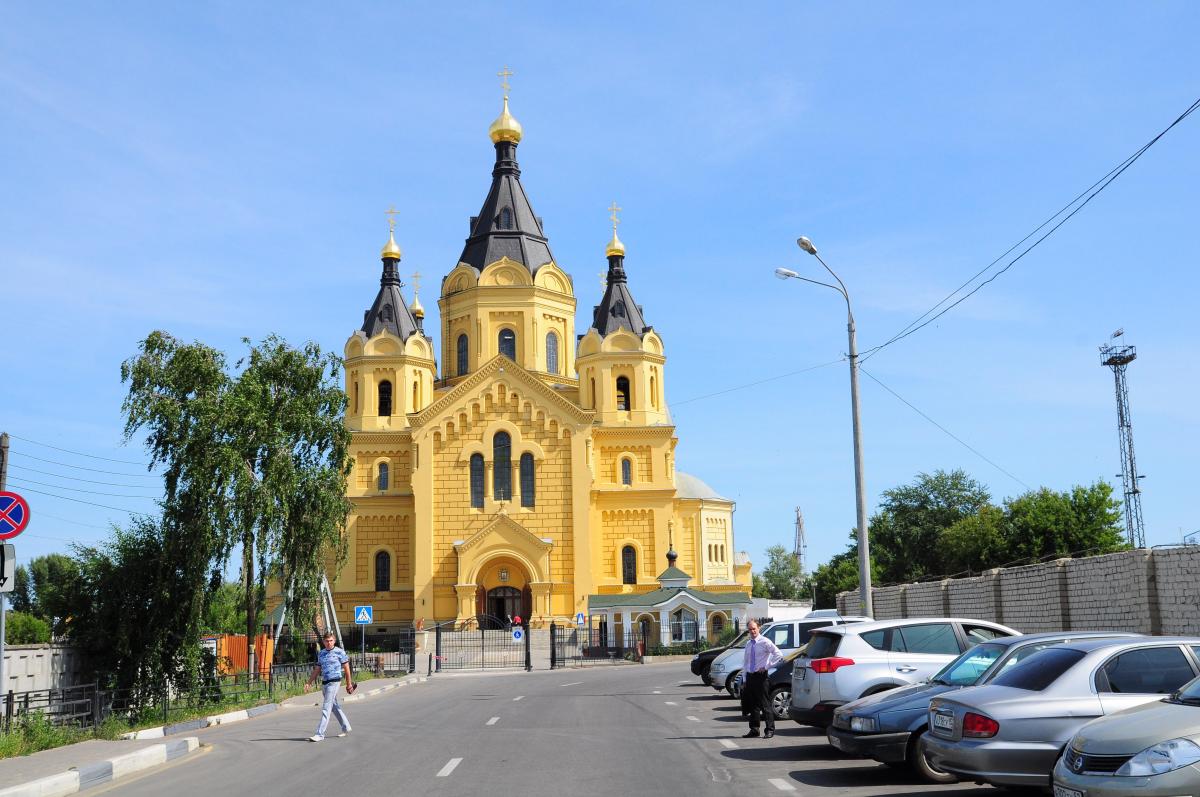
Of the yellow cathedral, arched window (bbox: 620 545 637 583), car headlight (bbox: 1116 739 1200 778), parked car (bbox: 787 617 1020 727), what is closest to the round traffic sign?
parked car (bbox: 787 617 1020 727)

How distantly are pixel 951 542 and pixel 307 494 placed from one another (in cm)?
→ 4754

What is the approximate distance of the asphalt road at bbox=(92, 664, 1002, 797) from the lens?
443 inches

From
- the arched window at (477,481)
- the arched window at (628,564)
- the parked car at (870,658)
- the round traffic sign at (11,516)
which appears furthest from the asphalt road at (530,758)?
A: the arched window at (628,564)

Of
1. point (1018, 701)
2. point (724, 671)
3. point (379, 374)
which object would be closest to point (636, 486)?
point (379, 374)

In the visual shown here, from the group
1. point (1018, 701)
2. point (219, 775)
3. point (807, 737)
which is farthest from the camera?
point (807, 737)

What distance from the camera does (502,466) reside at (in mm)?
58312

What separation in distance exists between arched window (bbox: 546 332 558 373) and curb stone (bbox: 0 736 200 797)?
48650mm

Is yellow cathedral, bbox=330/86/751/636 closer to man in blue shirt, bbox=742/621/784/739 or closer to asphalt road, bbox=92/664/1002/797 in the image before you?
asphalt road, bbox=92/664/1002/797

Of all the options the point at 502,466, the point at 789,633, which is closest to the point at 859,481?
the point at 789,633

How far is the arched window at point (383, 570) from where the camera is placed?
59688 millimetres

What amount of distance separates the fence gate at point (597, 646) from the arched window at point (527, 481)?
310 inches

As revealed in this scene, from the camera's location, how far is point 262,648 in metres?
37.3

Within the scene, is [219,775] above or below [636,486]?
below

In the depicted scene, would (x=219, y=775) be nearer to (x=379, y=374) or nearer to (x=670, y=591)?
(x=670, y=591)
